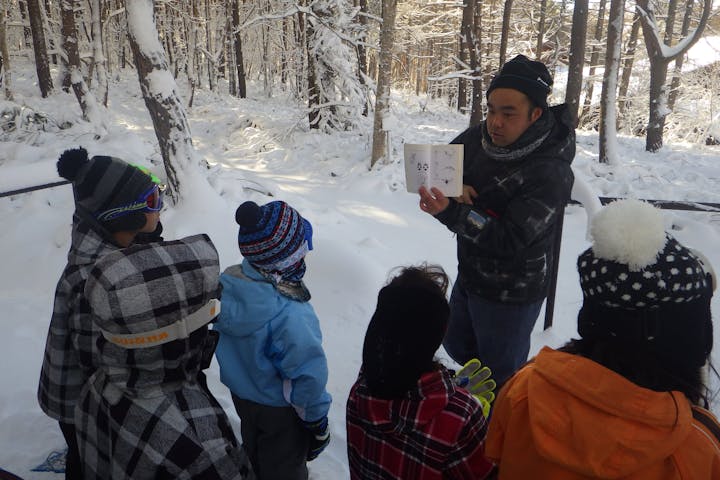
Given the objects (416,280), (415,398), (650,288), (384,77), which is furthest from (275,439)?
(384,77)

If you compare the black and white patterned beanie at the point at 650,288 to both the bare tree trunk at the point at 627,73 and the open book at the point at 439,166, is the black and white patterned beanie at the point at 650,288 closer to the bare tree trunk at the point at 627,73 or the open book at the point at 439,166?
the open book at the point at 439,166

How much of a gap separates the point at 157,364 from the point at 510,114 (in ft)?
5.46

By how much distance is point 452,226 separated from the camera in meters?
2.11

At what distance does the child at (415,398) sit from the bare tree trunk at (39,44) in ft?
63.0

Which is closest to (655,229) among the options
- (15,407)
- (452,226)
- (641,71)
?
(452,226)

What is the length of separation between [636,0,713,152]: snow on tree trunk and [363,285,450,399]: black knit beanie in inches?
518

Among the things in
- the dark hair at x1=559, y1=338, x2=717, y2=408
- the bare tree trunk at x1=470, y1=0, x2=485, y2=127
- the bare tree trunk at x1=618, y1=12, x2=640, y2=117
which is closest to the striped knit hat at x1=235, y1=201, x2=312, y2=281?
the dark hair at x1=559, y1=338, x2=717, y2=408

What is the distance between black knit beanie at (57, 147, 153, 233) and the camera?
1.78 m

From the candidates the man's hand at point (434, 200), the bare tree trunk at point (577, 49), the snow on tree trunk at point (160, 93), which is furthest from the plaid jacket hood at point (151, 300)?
the bare tree trunk at point (577, 49)

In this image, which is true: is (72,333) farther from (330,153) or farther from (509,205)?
(330,153)

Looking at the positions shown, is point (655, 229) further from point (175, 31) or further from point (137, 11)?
point (175, 31)

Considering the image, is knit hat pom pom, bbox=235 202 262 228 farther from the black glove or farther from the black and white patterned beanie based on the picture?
the black and white patterned beanie

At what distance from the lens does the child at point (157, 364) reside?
1274 mm

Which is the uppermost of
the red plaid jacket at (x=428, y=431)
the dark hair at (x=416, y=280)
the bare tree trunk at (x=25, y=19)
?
the bare tree trunk at (x=25, y=19)
